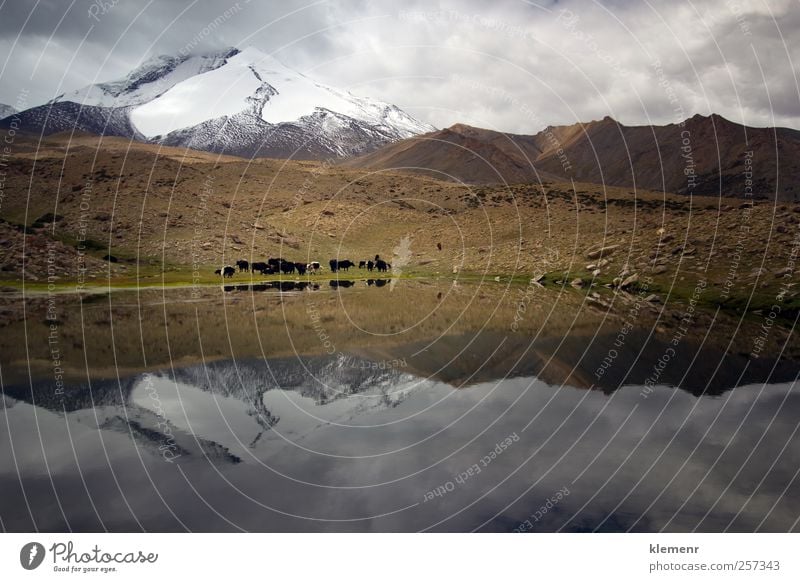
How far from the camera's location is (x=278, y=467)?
1380cm

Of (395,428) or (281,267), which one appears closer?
(395,428)

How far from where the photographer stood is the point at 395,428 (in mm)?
16953
